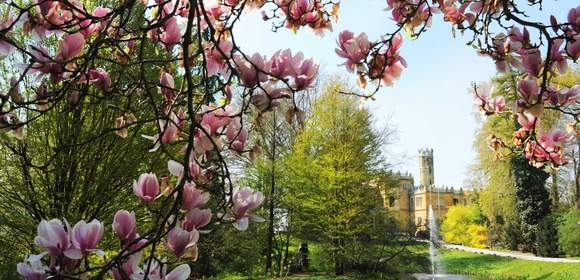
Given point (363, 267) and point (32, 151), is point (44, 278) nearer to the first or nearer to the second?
point (32, 151)

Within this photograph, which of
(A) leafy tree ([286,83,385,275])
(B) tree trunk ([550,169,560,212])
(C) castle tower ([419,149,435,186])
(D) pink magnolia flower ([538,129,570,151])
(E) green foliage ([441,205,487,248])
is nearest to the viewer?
(D) pink magnolia flower ([538,129,570,151])

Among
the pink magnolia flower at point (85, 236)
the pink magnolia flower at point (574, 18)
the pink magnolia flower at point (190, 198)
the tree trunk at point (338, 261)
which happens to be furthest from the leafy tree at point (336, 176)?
the pink magnolia flower at point (85, 236)

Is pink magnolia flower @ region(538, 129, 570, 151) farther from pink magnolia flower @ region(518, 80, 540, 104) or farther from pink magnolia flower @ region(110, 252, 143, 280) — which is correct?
pink magnolia flower @ region(110, 252, 143, 280)

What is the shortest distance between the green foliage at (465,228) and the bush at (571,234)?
13782 mm

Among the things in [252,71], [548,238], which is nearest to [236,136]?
[252,71]

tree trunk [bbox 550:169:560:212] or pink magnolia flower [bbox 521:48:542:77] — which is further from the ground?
tree trunk [bbox 550:169:560:212]

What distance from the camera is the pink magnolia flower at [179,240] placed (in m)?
1.20

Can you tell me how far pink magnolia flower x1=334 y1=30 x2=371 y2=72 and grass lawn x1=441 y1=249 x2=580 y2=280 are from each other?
17511 mm

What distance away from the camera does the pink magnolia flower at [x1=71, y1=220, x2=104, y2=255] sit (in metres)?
1.02

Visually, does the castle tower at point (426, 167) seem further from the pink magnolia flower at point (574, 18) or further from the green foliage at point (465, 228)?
the pink magnolia flower at point (574, 18)

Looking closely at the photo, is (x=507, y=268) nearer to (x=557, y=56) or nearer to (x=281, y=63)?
(x=557, y=56)

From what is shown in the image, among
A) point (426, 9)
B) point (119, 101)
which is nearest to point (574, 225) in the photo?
point (119, 101)

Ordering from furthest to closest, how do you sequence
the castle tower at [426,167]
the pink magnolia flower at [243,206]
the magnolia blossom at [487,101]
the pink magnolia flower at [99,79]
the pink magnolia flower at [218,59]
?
the castle tower at [426,167]
the magnolia blossom at [487,101]
the pink magnolia flower at [99,79]
the pink magnolia flower at [218,59]
the pink magnolia flower at [243,206]

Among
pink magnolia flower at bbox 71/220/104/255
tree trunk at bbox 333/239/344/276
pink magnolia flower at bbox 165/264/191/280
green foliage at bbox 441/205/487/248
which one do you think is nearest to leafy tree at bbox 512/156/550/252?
green foliage at bbox 441/205/487/248
